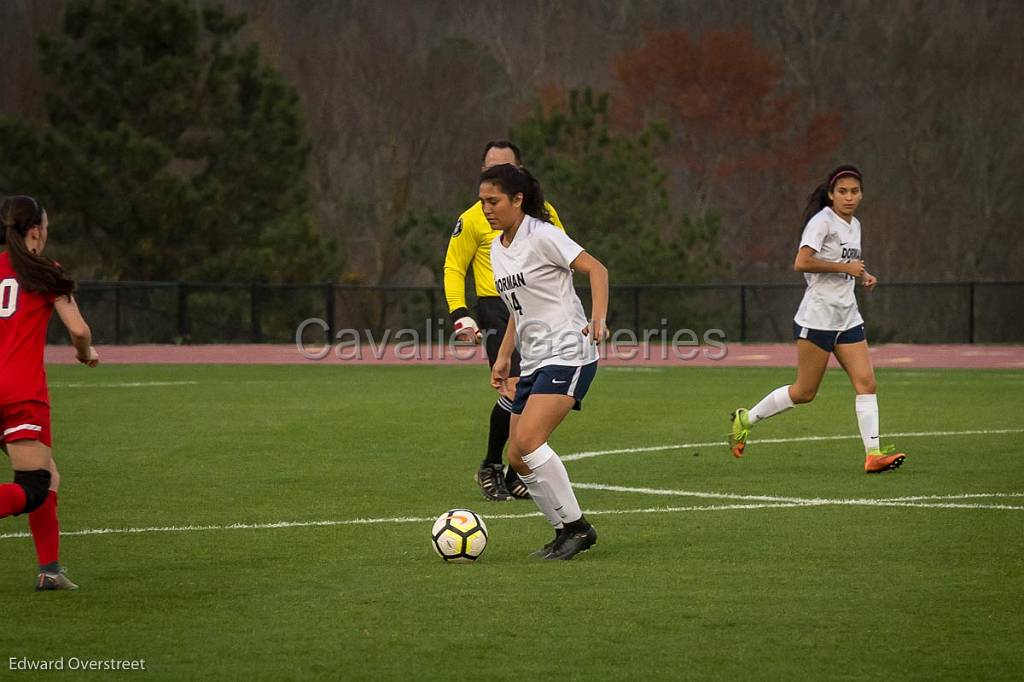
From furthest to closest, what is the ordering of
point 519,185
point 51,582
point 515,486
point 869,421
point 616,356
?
point 616,356
point 869,421
point 515,486
point 519,185
point 51,582

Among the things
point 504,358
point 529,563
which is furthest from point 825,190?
point 529,563

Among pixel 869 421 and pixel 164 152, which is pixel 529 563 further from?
pixel 164 152

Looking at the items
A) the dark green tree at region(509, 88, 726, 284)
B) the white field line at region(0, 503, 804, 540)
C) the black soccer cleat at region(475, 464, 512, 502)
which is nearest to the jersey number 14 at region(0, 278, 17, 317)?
the white field line at region(0, 503, 804, 540)

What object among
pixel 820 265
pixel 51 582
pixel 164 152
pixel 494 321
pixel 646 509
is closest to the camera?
pixel 51 582

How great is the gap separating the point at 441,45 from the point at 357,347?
23.1 metres

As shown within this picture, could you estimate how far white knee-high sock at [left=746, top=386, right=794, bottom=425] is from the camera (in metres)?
12.5

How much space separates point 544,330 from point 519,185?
755 mm

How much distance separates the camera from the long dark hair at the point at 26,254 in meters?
7.06

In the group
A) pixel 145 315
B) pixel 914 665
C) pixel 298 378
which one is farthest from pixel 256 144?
pixel 914 665

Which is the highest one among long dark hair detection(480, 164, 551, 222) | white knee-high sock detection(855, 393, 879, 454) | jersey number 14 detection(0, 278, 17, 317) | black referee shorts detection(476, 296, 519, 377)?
long dark hair detection(480, 164, 551, 222)

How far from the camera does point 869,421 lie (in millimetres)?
11875

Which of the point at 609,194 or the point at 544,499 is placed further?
the point at 609,194

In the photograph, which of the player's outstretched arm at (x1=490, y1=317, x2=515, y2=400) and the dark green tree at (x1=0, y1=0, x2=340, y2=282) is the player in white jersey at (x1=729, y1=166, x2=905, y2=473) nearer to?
the player's outstretched arm at (x1=490, y1=317, x2=515, y2=400)

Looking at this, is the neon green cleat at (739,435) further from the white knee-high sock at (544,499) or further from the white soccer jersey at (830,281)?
the white knee-high sock at (544,499)
